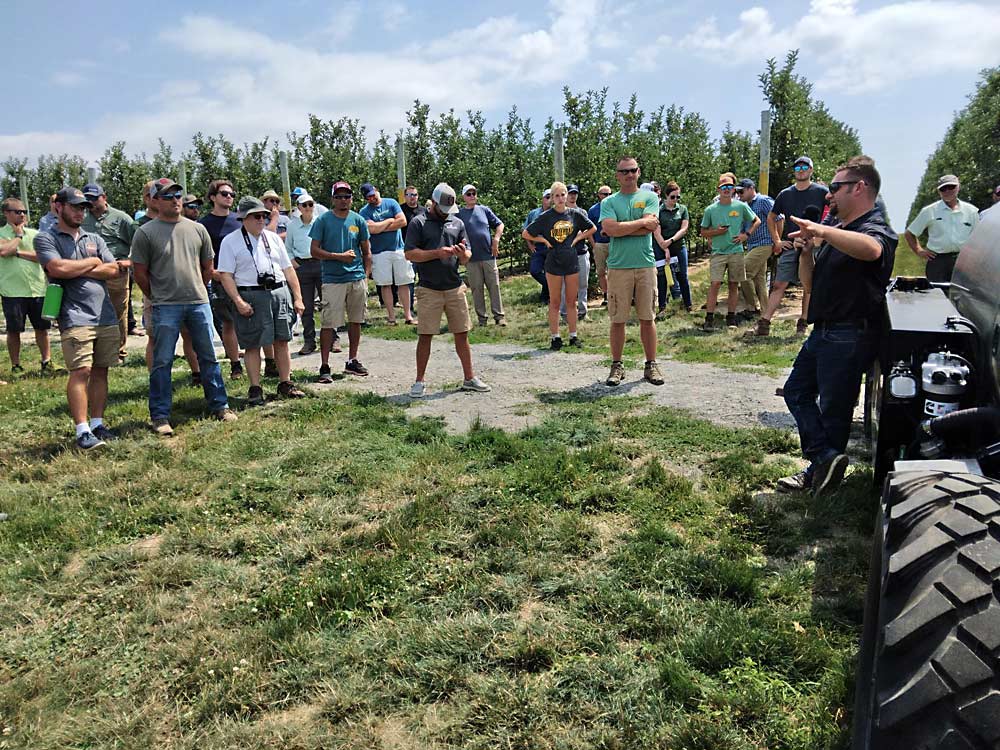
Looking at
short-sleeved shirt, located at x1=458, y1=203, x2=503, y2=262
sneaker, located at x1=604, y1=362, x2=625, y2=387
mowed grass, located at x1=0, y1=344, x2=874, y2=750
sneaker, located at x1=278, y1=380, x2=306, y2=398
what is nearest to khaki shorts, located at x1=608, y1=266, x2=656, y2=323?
sneaker, located at x1=604, y1=362, x2=625, y2=387

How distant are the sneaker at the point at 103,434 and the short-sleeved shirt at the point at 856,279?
17.3 feet

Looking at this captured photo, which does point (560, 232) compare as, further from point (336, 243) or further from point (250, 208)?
point (250, 208)

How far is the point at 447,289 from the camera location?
7055 millimetres

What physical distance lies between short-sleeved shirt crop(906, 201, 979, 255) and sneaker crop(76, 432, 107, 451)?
9040 millimetres

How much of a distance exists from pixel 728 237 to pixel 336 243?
5.40 m

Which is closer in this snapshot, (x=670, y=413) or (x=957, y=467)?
(x=957, y=467)

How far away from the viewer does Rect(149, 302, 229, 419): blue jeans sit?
20.0ft

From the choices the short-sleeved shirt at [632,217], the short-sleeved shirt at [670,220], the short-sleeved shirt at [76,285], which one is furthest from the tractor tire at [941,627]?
the short-sleeved shirt at [670,220]

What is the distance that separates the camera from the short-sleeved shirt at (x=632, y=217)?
22.8 ft

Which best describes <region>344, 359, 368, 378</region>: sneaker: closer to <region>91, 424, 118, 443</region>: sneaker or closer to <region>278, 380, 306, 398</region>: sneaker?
<region>278, 380, 306, 398</region>: sneaker

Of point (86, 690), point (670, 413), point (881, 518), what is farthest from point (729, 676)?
point (670, 413)

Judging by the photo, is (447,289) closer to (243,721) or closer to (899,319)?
(899,319)

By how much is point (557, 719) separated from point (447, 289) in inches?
198

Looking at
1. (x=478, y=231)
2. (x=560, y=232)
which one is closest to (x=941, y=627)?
(x=560, y=232)
